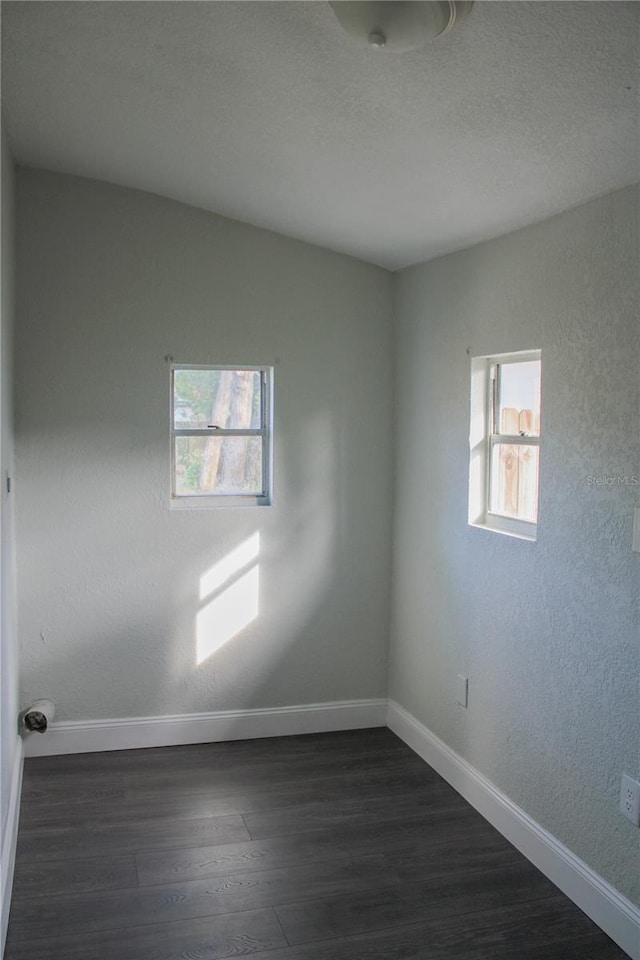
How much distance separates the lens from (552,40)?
1.93 metres

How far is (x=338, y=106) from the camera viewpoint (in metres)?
2.51

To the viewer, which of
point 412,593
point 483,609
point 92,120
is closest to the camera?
point 92,120

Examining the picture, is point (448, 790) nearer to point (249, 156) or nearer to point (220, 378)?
point (220, 378)

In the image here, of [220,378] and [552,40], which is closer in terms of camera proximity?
[552,40]

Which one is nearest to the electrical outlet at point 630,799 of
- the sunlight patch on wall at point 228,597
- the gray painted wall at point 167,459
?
the gray painted wall at point 167,459

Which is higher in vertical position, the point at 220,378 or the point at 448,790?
the point at 220,378

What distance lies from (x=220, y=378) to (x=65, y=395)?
0.73m

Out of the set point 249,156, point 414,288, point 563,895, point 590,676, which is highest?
point 249,156

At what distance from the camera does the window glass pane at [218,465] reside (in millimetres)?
4133

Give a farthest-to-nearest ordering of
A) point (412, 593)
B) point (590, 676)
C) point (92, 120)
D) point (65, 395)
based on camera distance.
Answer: point (412, 593) → point (65, 395) → point (92, 120) → point (590, 676)

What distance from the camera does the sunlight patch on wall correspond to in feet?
13.5

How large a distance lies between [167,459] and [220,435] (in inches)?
11.9

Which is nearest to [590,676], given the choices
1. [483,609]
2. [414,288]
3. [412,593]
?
[483,609]

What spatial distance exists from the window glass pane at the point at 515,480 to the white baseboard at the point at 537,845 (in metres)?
1.08
